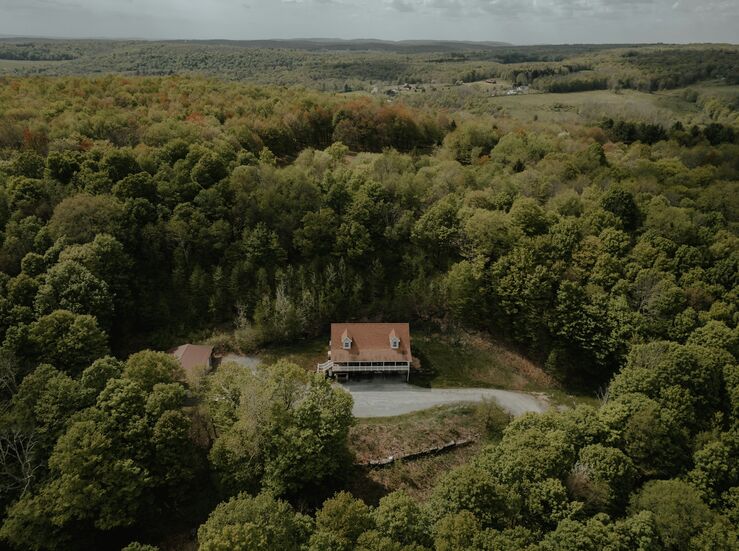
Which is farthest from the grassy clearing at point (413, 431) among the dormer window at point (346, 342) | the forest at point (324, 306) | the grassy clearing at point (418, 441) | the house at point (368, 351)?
the dormer window at point (346, 342)

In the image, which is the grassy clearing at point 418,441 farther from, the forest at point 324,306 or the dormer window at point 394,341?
the dormer window at point 394,341

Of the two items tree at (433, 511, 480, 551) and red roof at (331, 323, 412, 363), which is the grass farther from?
tree at (433, 511, 480, 551)

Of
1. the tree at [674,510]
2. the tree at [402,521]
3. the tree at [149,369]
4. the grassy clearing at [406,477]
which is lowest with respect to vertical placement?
the grassy clearing at [406,477]

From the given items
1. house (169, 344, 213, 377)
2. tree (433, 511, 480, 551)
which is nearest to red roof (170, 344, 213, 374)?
house (169, 344, 213, 377)

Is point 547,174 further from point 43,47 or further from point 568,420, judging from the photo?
point 43,47

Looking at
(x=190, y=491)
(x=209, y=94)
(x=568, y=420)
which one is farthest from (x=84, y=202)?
(x=568, y=420)
